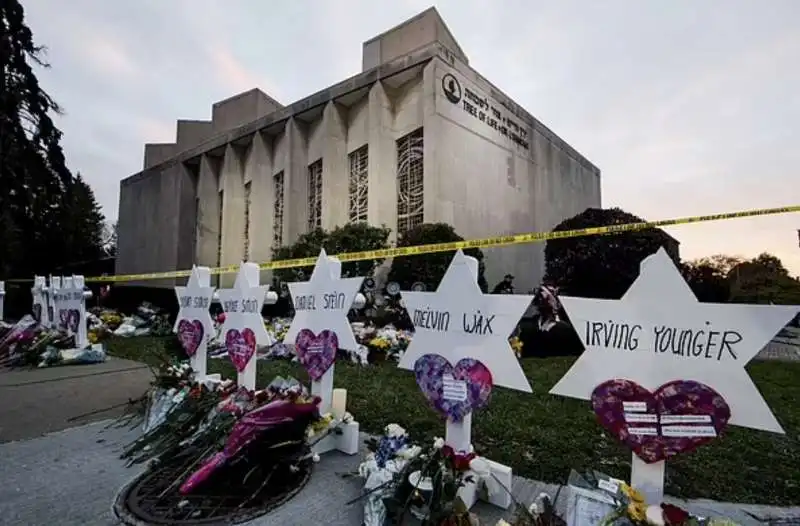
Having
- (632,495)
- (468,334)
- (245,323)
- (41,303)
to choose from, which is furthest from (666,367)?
(41,303)

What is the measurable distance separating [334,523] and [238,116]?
23074mm

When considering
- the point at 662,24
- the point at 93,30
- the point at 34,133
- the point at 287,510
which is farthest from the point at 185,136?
the point at 287,510

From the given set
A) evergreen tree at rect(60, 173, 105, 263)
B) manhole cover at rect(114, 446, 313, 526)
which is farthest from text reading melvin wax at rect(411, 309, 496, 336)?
evergreen tree at rect(60, 173, 105, 263)

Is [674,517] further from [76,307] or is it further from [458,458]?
[76,307]

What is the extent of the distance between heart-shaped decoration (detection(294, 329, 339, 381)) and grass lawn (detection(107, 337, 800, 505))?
0.80 meters

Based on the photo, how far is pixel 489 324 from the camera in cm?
226

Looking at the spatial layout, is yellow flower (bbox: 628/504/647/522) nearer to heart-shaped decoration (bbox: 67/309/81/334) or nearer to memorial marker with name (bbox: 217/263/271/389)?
memorial marker with name (bbox: 217/263/271/389)

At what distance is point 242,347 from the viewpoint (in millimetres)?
3457

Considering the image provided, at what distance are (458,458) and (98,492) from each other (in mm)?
2030

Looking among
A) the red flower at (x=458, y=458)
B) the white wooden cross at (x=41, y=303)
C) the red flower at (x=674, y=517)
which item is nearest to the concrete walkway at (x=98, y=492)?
the red flower at (x=458, y=458)

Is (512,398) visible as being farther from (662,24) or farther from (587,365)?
(662,24)

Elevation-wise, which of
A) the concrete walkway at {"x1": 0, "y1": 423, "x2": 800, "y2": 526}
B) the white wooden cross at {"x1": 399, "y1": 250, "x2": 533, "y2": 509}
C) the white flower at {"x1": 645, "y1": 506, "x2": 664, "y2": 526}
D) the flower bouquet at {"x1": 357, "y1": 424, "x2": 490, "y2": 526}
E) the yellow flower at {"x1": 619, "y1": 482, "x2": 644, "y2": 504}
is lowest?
the concrete walkway at {"x1": 0, "y1": 423, "x2": 800, "y2": 526}

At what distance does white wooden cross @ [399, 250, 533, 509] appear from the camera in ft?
7.13

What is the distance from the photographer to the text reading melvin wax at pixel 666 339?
1.63 meters
